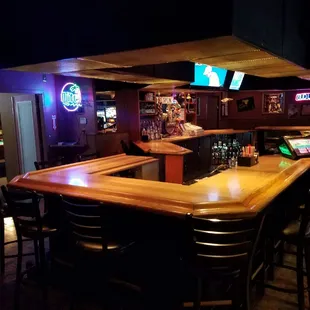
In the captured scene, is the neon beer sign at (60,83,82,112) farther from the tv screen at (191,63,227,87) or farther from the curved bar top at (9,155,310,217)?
the curved bar top at (9,155,310,217)

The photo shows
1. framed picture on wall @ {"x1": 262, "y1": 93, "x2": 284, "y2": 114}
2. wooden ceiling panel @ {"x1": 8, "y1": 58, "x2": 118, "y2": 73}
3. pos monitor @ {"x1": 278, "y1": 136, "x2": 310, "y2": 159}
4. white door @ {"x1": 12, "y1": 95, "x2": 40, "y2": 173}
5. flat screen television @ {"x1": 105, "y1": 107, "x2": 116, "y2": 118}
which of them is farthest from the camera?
framed picture on wall @ {"x1": 262, "y1": 93, "x2": 284, "y2": 114}

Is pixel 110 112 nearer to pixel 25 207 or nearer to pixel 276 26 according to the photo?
pixel 25 207

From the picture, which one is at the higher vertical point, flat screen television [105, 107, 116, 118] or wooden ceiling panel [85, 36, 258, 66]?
wooden ceiling panel [85, 36, 258, 66]

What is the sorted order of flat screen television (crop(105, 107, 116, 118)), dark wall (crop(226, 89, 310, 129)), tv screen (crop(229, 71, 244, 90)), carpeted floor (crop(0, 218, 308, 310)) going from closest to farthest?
carpeted floor (crop(0, 218, 308, 310)), tv screen (crop(229, 71, 244, 90)), flat screen television (crop(105, 107, 116, 118)), dark wall (crop(226, 89, 310, 129))

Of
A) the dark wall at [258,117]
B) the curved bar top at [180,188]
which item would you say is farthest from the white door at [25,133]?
the dark wall at [258,117]

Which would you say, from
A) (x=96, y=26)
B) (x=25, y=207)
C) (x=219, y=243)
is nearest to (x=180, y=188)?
(x=219, y=243)

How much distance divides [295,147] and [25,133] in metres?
5.39

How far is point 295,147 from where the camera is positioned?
3.86 metres

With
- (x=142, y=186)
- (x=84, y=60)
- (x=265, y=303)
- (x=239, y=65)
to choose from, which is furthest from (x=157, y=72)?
(x=265, y=303)

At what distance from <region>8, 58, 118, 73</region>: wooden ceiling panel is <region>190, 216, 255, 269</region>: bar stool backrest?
1542 mm

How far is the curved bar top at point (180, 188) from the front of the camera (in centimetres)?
197

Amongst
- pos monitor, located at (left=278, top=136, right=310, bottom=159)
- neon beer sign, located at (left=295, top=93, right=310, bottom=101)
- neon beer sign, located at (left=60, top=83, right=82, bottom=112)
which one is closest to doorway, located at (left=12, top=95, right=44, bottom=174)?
neon beer sign, located at (left=60, top=83, right=82, bottom=112)

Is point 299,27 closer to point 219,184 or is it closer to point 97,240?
point 219,184

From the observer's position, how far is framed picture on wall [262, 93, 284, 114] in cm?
938
